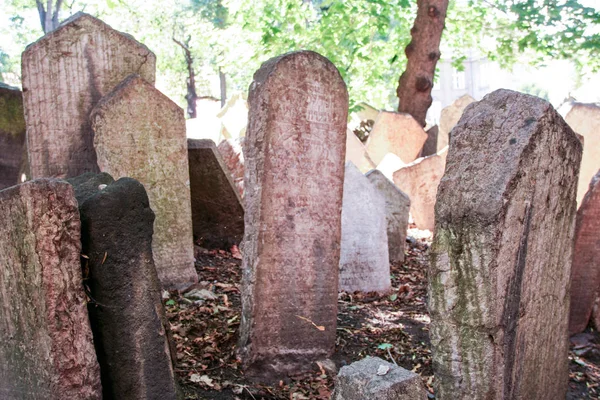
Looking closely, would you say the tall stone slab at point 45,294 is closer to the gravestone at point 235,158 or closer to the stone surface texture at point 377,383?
the stone surface texture at point 377,383

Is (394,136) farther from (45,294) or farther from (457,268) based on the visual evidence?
(45,294)

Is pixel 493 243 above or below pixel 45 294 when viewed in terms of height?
above

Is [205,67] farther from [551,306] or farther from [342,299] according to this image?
[551,306]

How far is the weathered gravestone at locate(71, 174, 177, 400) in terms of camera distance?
9.55 ft

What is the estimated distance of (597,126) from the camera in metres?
9.16

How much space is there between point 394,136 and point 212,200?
21.0 feet

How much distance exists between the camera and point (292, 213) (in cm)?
418

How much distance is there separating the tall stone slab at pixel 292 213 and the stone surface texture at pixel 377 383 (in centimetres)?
137

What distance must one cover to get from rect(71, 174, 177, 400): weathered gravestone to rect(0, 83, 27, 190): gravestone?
396 cm

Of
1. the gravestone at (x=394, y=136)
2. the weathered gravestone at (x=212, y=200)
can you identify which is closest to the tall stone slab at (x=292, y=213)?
the weathered gravestone at (x=212, y=200)

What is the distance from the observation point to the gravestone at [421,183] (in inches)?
362

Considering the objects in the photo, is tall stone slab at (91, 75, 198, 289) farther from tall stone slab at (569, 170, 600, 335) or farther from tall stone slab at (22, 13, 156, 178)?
tall stone slab at (569, 170, 600, 335)

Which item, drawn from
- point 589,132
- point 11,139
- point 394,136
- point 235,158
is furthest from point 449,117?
point 11,139

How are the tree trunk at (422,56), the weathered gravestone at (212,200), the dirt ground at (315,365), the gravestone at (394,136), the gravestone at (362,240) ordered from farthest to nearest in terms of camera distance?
the gravestone at (394,136)
the tree trunk at (422,56)
the weathered gravestone at (212,200)
the gravestone at (362,240)
the dirt ground at (315,365)
